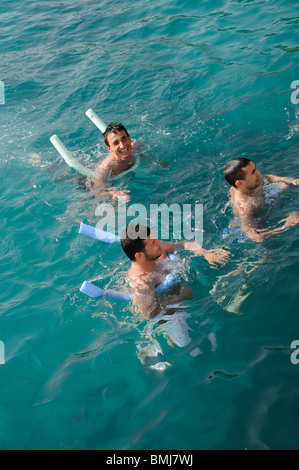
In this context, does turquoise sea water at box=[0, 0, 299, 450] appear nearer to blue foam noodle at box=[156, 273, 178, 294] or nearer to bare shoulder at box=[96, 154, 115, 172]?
blue foam noodle at box=[156, 273, 178, 294]

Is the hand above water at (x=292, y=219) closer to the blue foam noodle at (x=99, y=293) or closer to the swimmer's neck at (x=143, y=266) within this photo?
the swimmer's neck at (x=143, y=266)

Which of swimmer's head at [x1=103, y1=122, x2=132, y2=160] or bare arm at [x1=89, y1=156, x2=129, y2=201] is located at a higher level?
swimmer's head at [x1=103, y1=122, x2=132, y2=160]

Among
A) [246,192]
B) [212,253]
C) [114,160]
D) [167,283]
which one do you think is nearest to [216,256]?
[212,253]

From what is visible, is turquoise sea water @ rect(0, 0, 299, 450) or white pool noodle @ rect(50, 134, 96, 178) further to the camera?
white pool noodle @ rect(50, 134, 96, 178)

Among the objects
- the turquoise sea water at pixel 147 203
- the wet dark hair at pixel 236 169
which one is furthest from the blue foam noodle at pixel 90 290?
the wet dark hair at pixel 236 169

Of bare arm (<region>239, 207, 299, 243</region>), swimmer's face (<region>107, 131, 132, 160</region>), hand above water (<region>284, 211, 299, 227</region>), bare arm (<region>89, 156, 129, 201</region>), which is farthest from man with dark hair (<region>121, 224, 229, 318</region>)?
swimmer's face (<region>107, 131, 132, 160</region>)

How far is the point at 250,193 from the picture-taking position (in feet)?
16.9

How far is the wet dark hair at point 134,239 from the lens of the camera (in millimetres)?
4234

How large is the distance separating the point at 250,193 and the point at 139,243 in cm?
164

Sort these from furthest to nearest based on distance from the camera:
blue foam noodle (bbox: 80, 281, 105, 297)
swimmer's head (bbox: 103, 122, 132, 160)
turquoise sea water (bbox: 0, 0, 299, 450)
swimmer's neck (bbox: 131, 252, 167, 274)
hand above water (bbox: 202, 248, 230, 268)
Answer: swimmer's head (bbox: 103, 122, 132, 160)
hand above water (bbox: 202, 248, 230, 268)
swimmer's neck (bbox: 131, 252, 167, 274)
blue foam noodle (bbox: 80, 281, 105, 297)
turquoise sea water (bbox: 0, 0, 299, 450)

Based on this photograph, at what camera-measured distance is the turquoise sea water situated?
143 inches

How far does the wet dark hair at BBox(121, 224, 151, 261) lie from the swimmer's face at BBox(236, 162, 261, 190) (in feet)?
4.63

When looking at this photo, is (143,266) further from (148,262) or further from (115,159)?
(115,159)
